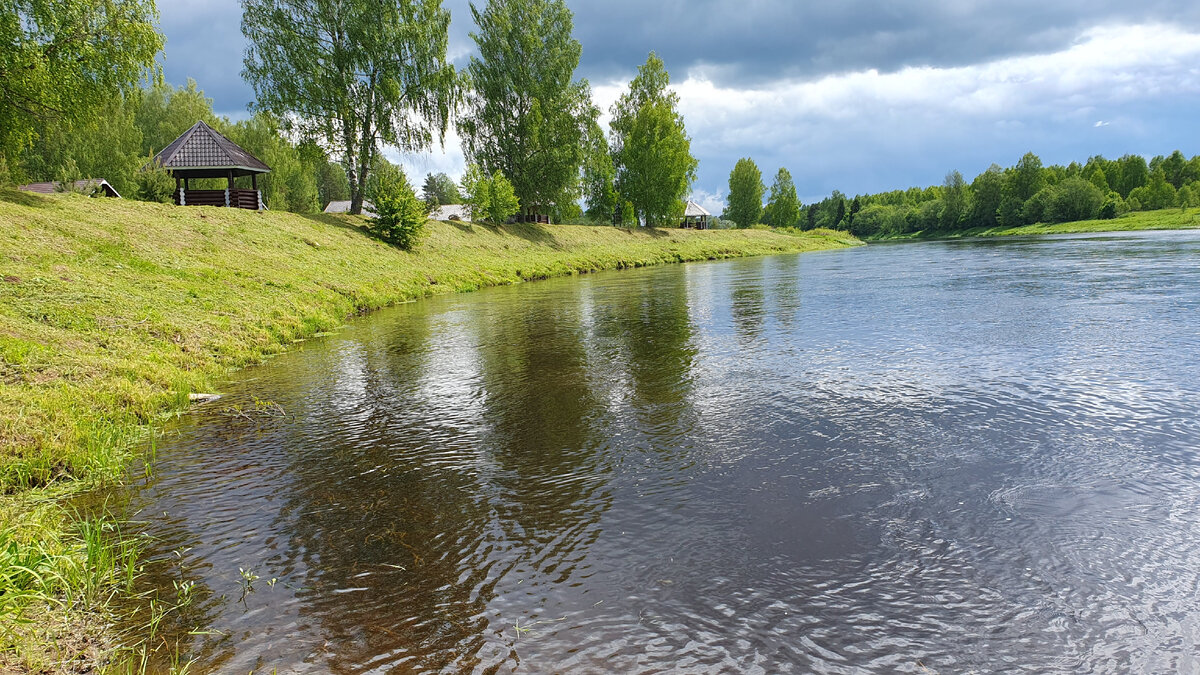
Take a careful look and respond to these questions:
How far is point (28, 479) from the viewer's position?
7.03 metres

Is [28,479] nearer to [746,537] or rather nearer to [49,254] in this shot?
[746,537]

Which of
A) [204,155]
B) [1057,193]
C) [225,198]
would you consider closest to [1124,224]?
[1057,193]

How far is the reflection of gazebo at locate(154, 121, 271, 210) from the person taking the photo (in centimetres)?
3691

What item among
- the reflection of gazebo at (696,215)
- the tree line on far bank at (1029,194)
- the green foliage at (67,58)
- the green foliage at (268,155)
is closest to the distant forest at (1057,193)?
the tree line on far bank at (1029,194)

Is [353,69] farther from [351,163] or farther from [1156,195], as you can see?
[1156,195]

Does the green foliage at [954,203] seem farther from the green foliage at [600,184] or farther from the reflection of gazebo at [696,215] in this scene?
the green foliage at [600,184]

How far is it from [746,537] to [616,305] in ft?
62.4

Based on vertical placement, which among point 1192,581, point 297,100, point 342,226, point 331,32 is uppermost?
point 331,32

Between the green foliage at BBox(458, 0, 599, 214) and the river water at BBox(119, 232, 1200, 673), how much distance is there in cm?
4410

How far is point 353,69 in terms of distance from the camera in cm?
3947

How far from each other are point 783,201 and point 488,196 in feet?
336

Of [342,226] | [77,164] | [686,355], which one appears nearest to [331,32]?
[342,226]

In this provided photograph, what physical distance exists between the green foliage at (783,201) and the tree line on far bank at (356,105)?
6914 centimetres

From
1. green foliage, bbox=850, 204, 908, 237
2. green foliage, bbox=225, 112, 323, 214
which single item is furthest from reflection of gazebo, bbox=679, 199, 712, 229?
green foliage, bbox=850, 204, 908, 237
